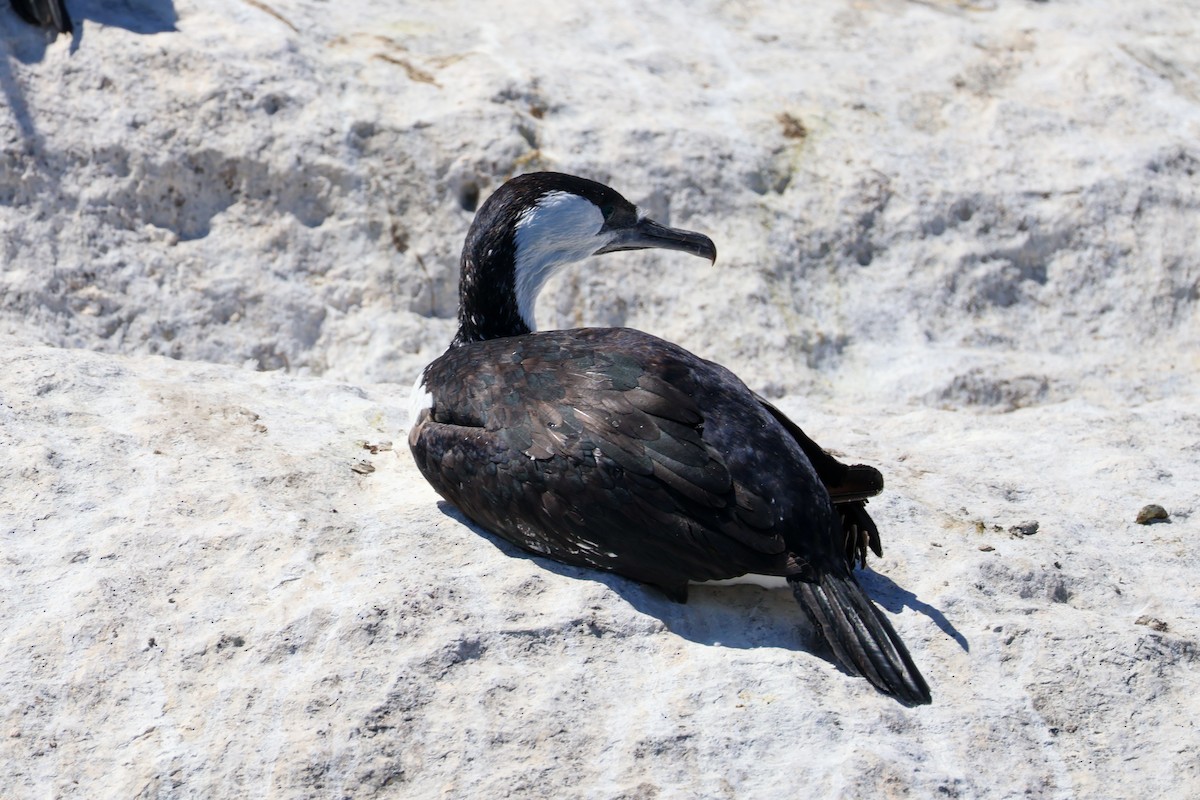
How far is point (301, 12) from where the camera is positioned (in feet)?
25.1

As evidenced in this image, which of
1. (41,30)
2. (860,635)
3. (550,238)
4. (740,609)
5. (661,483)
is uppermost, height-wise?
(41,30)

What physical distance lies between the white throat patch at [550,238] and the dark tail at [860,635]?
1.94 metres

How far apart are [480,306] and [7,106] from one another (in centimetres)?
288

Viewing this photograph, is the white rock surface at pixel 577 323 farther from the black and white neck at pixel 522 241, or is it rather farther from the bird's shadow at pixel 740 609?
the black and white neck at pixel 522 241

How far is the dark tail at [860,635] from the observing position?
3957 mm

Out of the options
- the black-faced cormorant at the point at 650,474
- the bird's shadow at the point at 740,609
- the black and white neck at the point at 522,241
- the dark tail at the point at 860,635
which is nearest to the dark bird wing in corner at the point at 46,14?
the black and white neck at the point at 522,241

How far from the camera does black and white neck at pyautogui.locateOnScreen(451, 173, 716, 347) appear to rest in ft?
17.9

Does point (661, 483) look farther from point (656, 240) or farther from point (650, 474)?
point (656, 240)

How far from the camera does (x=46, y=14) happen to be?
22.9ft

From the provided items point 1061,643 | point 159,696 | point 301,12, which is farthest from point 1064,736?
point 301,12

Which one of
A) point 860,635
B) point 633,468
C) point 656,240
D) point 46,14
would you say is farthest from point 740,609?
point 46,14

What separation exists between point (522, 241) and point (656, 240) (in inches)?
25.7

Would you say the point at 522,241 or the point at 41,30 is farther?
the point at 41,30

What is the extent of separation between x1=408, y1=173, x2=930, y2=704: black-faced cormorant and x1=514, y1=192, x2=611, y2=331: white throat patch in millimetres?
599
